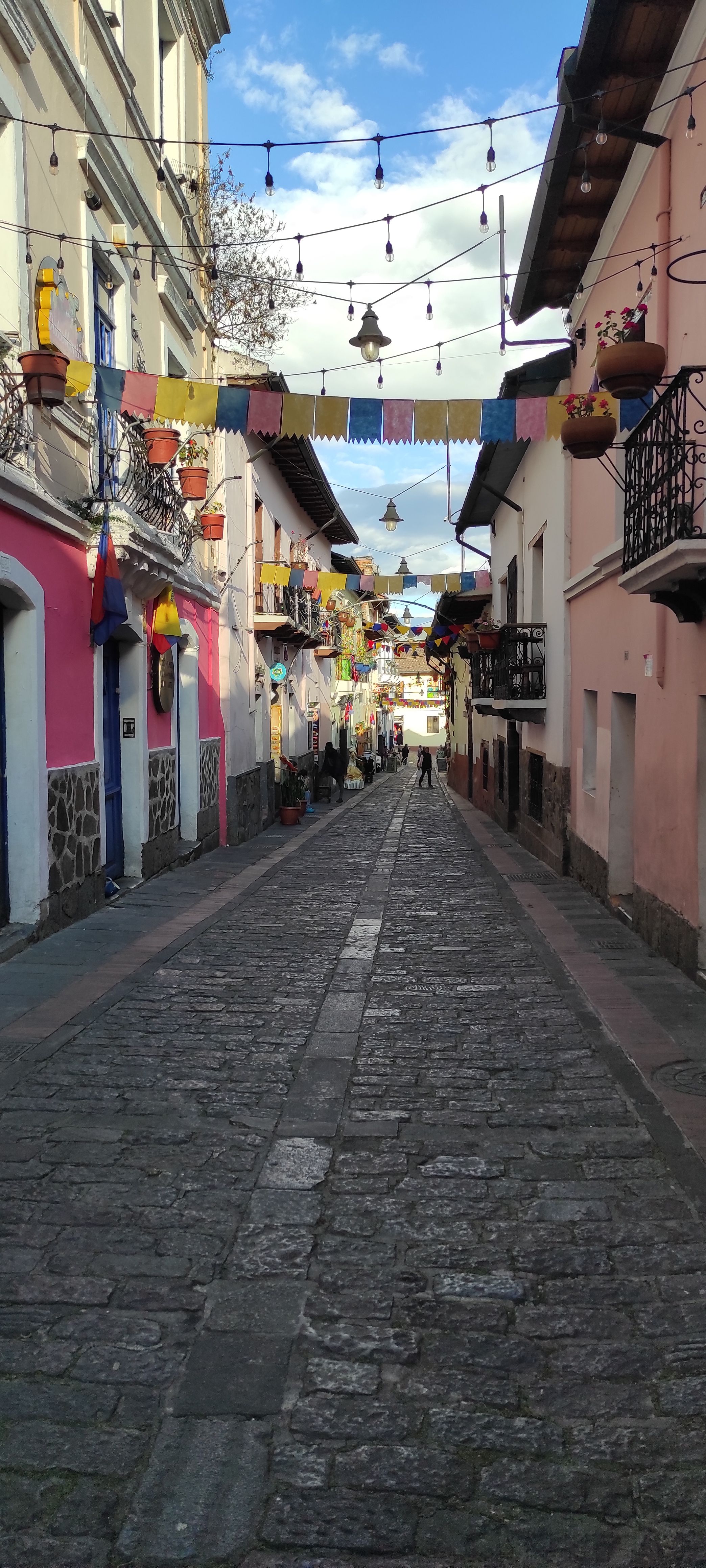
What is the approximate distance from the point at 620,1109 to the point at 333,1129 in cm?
132

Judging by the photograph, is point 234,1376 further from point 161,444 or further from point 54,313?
point 161,444

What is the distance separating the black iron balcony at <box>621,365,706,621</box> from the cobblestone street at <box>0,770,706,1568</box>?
2627 millimetres

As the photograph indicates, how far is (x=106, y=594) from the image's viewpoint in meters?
9.71

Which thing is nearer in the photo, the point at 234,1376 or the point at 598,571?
the point at 234,1376

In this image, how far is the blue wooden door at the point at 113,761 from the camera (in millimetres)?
11227

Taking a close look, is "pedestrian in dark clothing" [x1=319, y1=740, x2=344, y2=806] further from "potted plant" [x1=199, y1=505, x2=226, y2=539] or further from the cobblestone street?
the cobblestone street

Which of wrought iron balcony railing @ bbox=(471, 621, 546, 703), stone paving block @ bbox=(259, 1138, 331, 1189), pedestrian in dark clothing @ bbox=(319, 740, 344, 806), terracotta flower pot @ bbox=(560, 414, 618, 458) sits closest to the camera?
stone paving block @ bbox=(259, 1138, 331, 1189)

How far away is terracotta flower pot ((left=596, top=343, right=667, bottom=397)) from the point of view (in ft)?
23.0

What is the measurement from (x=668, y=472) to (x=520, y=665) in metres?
8.69

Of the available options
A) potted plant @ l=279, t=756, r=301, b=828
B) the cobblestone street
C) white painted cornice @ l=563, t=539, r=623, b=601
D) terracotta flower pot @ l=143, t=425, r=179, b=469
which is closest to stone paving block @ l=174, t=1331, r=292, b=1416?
the cobblestone street

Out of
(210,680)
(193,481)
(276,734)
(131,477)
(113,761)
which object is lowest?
(113,761)

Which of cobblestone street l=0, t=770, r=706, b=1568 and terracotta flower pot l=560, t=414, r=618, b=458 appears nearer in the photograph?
cobblestone street l=0, t=770, r=706, b=1568

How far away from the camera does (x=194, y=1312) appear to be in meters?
3.34

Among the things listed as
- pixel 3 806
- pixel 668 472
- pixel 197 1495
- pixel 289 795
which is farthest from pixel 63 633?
pixel 289 795
